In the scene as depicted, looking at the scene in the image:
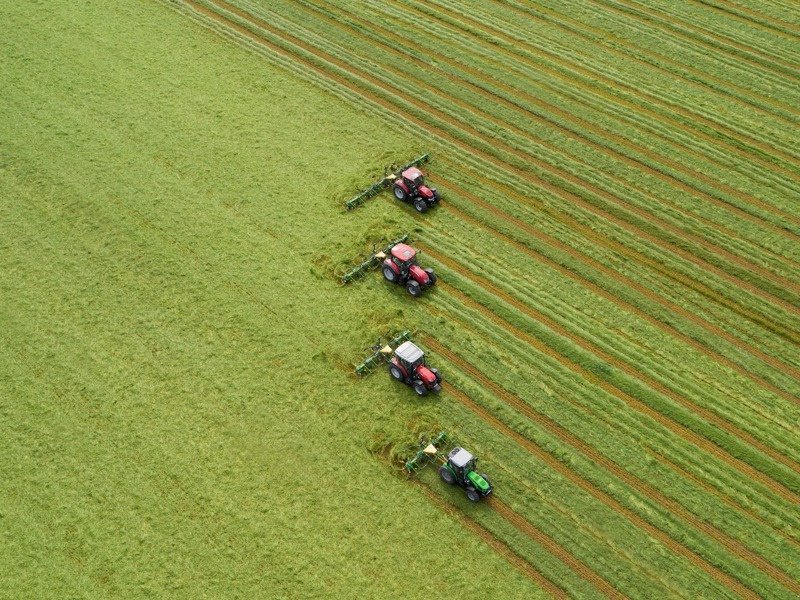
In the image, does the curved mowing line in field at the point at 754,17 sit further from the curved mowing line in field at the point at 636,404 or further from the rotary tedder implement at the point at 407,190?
the curved mowing line in field at the point at 636,404

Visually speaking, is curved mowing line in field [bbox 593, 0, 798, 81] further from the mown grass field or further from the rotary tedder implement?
the rotary tedder implement

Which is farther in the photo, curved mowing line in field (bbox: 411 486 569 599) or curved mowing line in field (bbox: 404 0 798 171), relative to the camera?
curved mowing line in field (bbox: 404 0 798 171)

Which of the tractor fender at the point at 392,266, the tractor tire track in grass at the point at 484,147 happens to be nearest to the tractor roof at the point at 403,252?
the tractor fender at the point at 392,266

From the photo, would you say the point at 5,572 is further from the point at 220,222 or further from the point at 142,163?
the point at 142,163

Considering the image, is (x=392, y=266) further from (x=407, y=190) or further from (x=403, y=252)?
(x=407, y=190)

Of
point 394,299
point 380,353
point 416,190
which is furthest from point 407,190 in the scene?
point 380,353

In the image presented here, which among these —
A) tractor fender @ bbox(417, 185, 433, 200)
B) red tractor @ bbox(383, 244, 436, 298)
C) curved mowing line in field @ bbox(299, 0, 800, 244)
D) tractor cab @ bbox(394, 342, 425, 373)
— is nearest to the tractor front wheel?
red tractor @ bbox(383, 244, 436, 298)

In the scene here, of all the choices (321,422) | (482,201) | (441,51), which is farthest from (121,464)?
(441,51)
